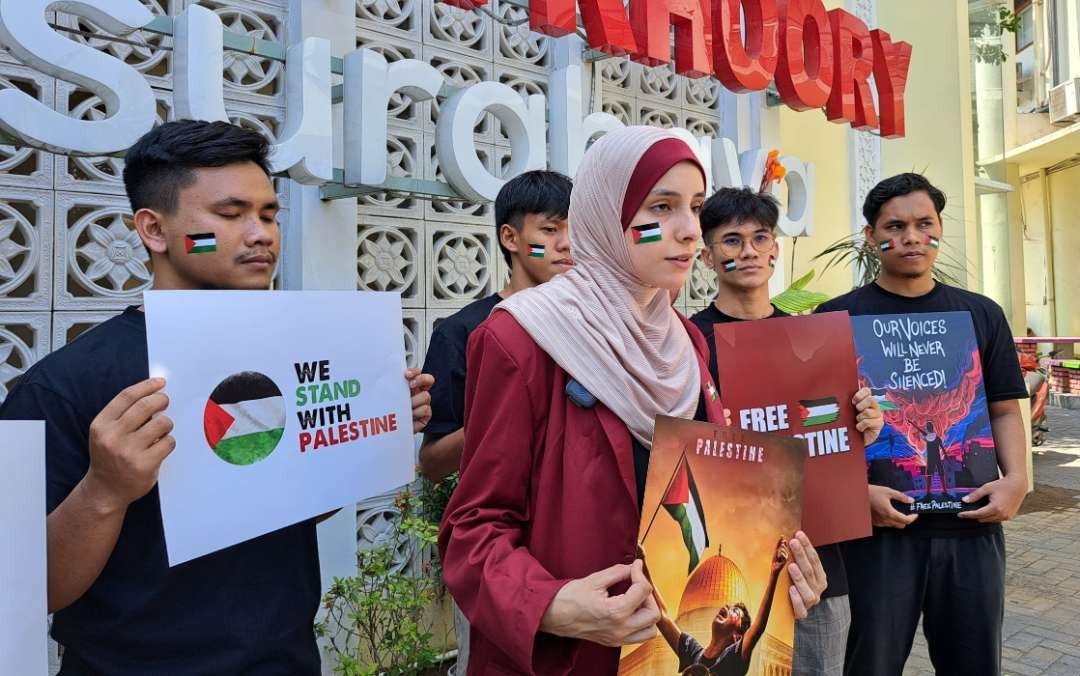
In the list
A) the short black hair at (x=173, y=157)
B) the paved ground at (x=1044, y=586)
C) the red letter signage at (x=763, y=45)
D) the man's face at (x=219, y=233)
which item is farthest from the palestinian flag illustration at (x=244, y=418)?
the paved ground at (x=1044, y=586)

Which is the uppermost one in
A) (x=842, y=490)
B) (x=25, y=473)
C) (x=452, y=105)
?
(x=452, y=105)

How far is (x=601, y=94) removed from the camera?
15.7ft

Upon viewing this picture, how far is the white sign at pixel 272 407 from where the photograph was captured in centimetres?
130

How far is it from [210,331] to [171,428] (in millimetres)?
193

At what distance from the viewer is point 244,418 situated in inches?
55.4

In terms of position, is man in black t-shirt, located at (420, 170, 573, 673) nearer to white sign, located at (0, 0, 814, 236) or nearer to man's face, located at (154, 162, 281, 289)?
white sign, located at (0, 0, 814, 236)

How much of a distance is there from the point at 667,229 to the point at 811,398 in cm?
77

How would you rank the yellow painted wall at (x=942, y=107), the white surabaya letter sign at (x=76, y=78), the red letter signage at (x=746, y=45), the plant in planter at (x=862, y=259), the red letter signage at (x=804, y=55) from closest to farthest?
the white surabaya letter sign at (x=76, y=78) → the red letter signage at (x=746, y=45) → the red letter signage at (x=804, y=55) → the plant in planter at (x=862, y=259) → the yellow painted wall at (x=942, y=107)

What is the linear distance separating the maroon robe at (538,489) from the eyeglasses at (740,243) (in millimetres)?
1378

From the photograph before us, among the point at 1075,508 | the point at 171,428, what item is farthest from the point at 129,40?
the point at 1075,508

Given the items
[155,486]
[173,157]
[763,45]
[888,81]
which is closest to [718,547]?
[155,486]

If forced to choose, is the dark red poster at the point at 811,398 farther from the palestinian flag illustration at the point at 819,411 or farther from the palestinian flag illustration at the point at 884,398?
the palestinian flag illustration at the point at 884,398

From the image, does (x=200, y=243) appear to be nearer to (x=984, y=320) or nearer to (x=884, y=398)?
(x=884, y=398)

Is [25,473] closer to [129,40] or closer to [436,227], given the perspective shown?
[129,40]
